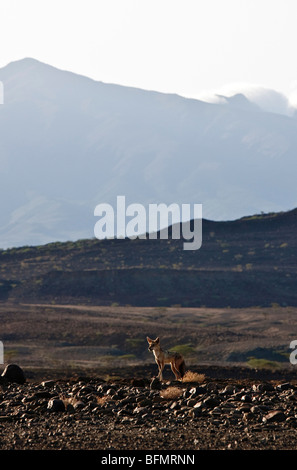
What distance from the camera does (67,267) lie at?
111 m

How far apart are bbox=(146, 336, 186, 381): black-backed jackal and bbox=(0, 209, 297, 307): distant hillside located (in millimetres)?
72393

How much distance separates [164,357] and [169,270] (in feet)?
Answer: 274

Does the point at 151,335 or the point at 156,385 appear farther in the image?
the point at 151,335

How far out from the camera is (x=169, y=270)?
102938 mm

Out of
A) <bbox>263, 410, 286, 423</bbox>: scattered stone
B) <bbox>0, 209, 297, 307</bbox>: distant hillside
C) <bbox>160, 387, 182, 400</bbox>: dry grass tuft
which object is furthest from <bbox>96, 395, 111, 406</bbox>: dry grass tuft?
<bbox>0, 209, 297, 307</bbox>: distant hillside

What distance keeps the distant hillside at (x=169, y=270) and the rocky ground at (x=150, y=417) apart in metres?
74.6

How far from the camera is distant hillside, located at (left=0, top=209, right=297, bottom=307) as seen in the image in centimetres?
9544

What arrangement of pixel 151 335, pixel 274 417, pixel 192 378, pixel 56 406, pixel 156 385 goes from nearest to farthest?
pixel 274 417 < pixel 56 406 < pixel 156 385 < pixel 192 378 < pixel 151 335

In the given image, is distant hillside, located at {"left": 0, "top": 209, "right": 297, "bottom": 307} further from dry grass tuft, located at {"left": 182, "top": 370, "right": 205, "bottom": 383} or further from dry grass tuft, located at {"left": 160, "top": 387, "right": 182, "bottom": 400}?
dry grass tuft, located at {"left": 160, "top": 387, "right": 182, "bottom": 400}

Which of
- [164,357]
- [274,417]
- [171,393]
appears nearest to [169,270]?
[164,357]

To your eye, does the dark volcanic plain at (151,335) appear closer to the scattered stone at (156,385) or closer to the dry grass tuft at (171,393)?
the dry grass tuft at (171,393)

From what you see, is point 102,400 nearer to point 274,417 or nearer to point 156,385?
point 156,385
